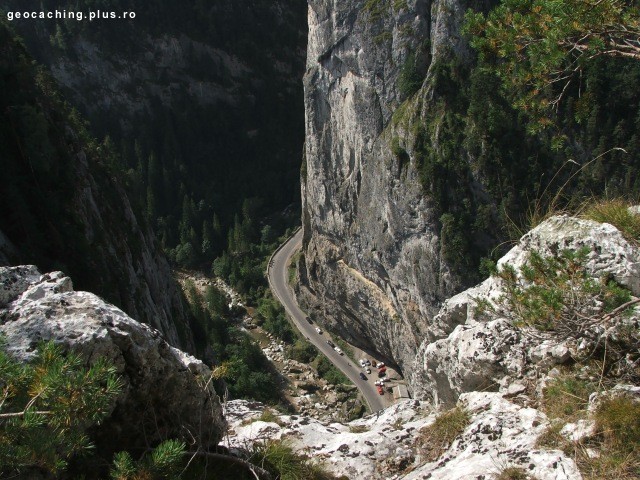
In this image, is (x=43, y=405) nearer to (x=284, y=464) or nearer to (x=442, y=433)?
(x=284, y=464)

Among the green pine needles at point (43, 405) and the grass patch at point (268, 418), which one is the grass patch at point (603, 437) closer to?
the grass patch at point (268, 418)

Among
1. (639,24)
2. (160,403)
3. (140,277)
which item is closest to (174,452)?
(160,403)

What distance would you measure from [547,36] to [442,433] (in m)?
6.18

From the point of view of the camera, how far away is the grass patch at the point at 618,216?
9.50 m

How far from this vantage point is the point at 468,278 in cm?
4481

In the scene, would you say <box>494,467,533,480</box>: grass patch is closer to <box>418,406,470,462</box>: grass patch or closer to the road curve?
<box>418,406,470,462</box>: grass patch

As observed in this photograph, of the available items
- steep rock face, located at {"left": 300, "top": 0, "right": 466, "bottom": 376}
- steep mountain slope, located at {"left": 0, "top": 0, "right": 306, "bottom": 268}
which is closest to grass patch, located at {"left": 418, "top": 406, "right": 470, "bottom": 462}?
steep rock face, located at {"left": 300, "top": 0, "right": 466, "bottom": 376}

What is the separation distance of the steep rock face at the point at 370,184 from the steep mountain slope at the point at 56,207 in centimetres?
2461

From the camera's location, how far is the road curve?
5605 centimetres

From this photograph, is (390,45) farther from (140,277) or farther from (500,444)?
(500,444)

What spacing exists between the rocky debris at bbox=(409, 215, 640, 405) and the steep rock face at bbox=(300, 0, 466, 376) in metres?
34.6

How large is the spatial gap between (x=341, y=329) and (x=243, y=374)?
16.1m

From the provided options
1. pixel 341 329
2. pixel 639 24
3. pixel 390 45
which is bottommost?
pixel 341 329

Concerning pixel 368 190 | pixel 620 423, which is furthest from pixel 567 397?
pixel 368 190
